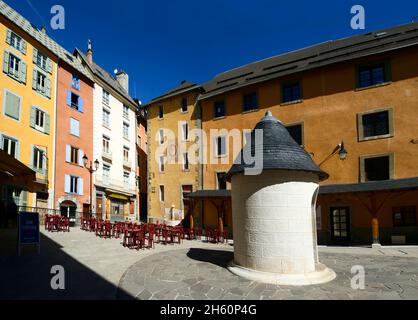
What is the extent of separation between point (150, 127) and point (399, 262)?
72.2 ft

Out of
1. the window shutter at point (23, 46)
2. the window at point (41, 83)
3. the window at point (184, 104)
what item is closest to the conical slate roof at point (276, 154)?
the window at point (184, 104)

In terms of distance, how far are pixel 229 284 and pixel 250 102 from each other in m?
16.3

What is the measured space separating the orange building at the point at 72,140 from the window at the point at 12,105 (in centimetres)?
343

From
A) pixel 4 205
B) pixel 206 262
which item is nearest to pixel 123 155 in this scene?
pixel 4 205

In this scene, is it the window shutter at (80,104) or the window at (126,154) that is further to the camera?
the window at (126,154)

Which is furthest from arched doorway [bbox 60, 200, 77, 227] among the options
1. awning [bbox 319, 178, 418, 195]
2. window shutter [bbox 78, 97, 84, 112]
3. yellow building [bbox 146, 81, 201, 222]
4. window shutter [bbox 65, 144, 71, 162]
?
awning [bbox 319, 178, 418, 195]

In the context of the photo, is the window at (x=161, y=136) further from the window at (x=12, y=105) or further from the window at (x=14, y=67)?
the window at (x=14, y=67)

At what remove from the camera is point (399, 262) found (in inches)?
369

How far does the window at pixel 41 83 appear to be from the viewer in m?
20.4

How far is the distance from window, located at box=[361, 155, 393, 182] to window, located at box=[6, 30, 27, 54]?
24.9 metres

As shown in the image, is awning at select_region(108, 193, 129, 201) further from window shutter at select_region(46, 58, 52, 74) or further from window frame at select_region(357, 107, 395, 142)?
window frame at select_region(357, 107, 395, 142)

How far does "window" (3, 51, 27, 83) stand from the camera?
60.1 ft

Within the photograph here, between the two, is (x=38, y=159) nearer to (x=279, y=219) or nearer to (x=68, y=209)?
(x=68, y=209)

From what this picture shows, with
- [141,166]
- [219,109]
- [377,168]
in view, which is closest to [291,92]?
[219,109]
